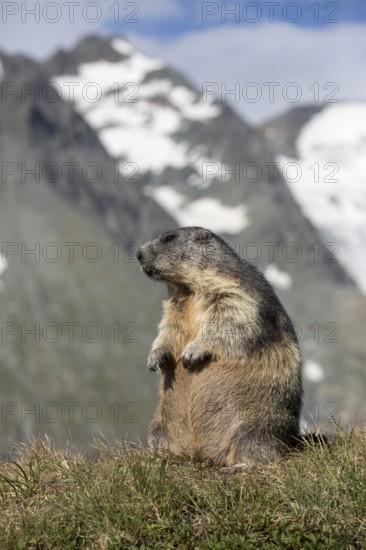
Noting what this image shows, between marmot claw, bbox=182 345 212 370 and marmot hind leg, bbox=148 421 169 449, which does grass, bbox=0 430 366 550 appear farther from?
marmot claw, bbox=182 345 212 370

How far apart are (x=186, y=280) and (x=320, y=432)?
10.5 ft

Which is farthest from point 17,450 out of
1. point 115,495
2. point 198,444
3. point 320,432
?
point 320,432

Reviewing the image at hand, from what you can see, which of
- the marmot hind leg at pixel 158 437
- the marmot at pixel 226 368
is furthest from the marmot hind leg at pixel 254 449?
the marmot hind leg at pixel 158 437

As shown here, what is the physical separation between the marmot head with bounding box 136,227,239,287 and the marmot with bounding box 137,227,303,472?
0.02 metres

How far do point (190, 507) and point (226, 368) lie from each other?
3.18 meters

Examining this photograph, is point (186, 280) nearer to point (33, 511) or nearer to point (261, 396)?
point (261, 396)

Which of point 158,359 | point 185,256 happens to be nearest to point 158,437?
point 158,359

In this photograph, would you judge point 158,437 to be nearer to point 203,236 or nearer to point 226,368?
point 226,368

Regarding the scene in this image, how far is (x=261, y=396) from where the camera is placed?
1273 cm

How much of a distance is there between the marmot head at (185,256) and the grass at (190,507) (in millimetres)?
3614

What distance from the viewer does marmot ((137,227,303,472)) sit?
12.6 meters

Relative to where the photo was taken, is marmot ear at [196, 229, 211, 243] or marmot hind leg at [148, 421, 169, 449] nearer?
marmot hind leg at [148, 421, 169, 449]

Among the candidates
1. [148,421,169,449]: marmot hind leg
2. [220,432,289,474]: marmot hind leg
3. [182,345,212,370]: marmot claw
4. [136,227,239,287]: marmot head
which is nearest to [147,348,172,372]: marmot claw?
[182,345,212,370]: marmot claw

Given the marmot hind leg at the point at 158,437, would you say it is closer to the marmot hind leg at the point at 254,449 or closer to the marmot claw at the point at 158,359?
the marmot claw at the point at 158,359
